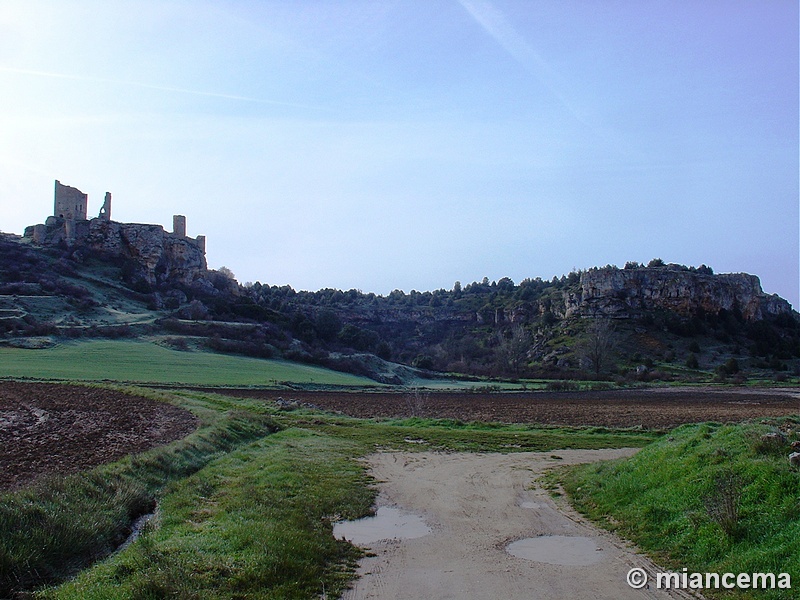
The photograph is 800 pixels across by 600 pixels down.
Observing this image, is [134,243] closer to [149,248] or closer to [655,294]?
[149,248]

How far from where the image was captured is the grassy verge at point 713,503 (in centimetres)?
899

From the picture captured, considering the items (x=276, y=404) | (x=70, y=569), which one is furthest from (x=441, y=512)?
(x=276, y=404)

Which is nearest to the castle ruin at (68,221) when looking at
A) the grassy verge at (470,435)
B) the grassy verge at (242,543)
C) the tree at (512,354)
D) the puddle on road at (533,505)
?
the tree at (512,354)

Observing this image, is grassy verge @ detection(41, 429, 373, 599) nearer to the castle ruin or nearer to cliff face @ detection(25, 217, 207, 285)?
cliff face @ detection(25, 217, 207, 285)

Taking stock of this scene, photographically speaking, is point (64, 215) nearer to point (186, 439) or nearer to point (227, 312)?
point (227, 312)

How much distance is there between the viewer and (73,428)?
24172 millimetres

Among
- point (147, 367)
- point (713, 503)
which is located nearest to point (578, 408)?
point (713, 503)

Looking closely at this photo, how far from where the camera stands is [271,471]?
57.3 ft

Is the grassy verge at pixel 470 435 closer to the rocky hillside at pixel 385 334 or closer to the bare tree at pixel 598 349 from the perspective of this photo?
the rocky hillside at pixel 385 334

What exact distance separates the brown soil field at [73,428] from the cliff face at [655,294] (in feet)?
369

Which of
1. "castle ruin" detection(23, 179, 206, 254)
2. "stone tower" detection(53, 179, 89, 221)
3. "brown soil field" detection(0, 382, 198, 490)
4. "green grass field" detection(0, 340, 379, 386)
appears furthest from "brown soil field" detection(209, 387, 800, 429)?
"stone tower" detection(53, 179, 89, 221)

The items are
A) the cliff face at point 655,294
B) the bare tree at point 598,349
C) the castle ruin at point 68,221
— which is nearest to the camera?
the bare tree at point 598,349

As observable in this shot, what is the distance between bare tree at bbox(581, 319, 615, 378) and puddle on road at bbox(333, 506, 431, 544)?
86800mm

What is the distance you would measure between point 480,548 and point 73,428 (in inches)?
755
